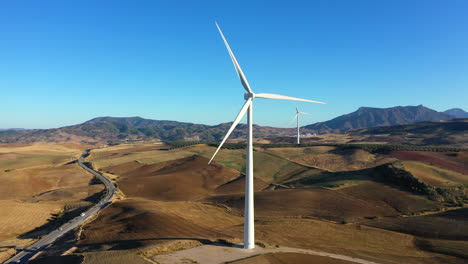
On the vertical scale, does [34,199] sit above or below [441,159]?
below

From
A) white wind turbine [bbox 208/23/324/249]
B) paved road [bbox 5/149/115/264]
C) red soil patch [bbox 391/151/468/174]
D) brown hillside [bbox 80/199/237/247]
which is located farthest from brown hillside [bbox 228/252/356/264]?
red soil patch [bbox 391/151/468/174]

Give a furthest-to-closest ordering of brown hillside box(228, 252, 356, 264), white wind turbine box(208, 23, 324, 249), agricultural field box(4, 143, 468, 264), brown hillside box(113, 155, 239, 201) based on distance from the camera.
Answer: brown hillside box(113, 155, 239, 201), agricultural field box(4, 143, 468, 264), white wind turbine box(208, 23, 324, 249), brown hillside box(228, 252, 356, 264)

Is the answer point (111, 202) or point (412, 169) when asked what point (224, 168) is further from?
point (412, 169)

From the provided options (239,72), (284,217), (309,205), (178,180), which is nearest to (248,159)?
(239,72)

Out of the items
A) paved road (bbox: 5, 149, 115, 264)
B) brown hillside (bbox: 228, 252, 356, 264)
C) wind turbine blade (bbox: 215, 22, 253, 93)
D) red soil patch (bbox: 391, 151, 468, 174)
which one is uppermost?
wind turbine blade (bbox: 215, 22, 253, 93)

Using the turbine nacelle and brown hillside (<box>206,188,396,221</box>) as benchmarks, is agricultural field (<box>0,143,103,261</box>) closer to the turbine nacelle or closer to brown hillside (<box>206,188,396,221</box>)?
brown hillside (<box>206,188,396,221</box>)

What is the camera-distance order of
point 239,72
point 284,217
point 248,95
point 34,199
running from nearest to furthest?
point 248,95
point 239,72
point 284,217
point 34,199

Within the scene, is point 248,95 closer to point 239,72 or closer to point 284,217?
point 239,72

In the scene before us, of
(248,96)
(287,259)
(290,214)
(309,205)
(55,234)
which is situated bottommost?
(55,234)
